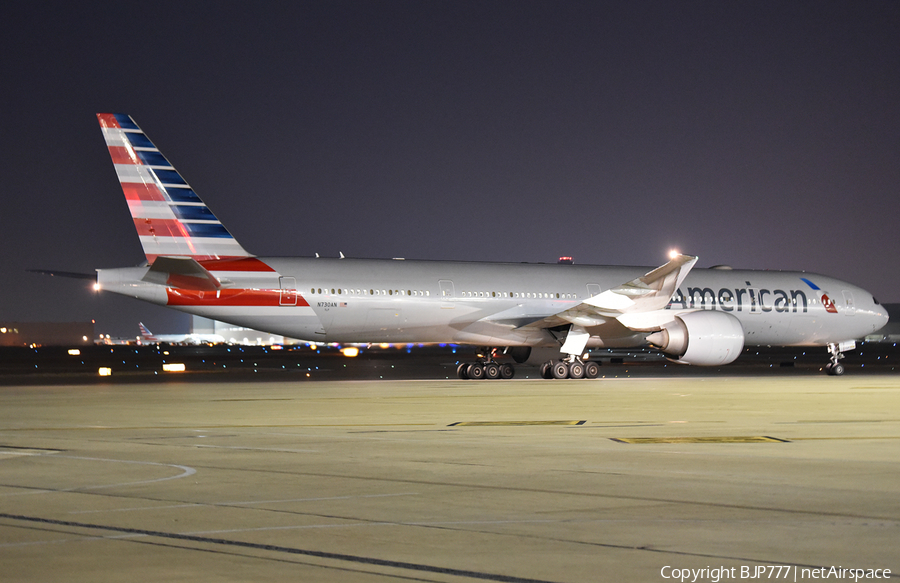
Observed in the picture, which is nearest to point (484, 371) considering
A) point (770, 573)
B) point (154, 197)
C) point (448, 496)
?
point (154, 197)

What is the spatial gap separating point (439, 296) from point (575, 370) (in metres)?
4.74

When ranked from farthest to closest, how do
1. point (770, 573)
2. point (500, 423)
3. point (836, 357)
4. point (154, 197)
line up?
point (836, 357)
point (154, 197)
point (500, 423)
point (770, 573)

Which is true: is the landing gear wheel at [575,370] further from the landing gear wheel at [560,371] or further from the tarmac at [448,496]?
the tarmac at [448,496]

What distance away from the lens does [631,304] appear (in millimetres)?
26406

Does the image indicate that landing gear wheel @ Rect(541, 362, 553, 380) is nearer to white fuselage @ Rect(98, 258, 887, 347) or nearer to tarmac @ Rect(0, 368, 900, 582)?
white fuselage @ Rect(98, 258, 887, 347)

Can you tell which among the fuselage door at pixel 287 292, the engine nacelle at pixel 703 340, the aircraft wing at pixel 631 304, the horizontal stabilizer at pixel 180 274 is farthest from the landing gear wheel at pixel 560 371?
the horizontal stabilizer at pixel 180 274

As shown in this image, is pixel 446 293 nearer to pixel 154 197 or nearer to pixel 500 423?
pixel 154 197

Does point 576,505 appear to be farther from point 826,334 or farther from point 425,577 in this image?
point 826,334

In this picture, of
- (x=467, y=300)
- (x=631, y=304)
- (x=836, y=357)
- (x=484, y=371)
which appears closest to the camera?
(x=631, y=304)

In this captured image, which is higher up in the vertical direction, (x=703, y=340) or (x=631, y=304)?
(x=631, y=304)

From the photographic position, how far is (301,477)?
795 centimetres

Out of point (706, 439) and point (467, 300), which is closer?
point (706, 439)

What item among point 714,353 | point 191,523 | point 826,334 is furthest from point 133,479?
point 826,334

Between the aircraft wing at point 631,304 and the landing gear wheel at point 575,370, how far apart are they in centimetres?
126
